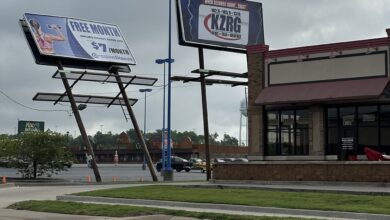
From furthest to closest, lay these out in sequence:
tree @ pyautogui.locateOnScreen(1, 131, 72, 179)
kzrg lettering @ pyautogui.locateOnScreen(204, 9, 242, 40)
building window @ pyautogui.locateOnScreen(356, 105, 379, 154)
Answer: kzrg lettering @ pyautogui.locateOnScreen(204, 9, 242, 40)
tree @ pyautogui.locateOnScreen(1, 131, 72, 179)
building window @ pyautogui.locateOnScreen(356, 105, 379, 154)

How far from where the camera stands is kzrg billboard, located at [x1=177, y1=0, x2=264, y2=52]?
3381cm

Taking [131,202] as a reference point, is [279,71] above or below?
above

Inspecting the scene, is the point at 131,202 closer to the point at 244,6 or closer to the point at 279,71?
the point at 279,71

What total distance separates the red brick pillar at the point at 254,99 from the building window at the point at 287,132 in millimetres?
423

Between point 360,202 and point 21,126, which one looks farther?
point 21,126

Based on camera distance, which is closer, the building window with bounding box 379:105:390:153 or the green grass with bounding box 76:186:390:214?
the green grass with bounding box 76:186:390:214

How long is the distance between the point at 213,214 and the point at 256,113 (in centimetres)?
1550

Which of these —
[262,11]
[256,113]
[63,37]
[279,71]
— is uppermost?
[262,11]

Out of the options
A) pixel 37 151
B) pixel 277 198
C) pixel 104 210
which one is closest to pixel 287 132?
pixel 277 198

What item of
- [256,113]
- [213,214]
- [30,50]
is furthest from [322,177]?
[30,50]

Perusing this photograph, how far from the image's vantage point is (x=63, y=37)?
3353 cm

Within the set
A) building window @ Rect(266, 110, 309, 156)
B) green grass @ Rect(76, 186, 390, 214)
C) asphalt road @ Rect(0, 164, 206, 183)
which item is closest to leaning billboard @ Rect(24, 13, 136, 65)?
asphalt road @ Rect(0, 164, 206, 183)

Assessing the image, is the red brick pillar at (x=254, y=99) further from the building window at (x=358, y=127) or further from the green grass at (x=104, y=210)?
the green grass at (x=104, y=210)

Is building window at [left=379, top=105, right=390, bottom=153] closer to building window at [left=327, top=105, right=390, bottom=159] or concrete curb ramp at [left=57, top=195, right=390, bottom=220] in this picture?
building window at [left=327, top=105, right=390, bottom=159]
